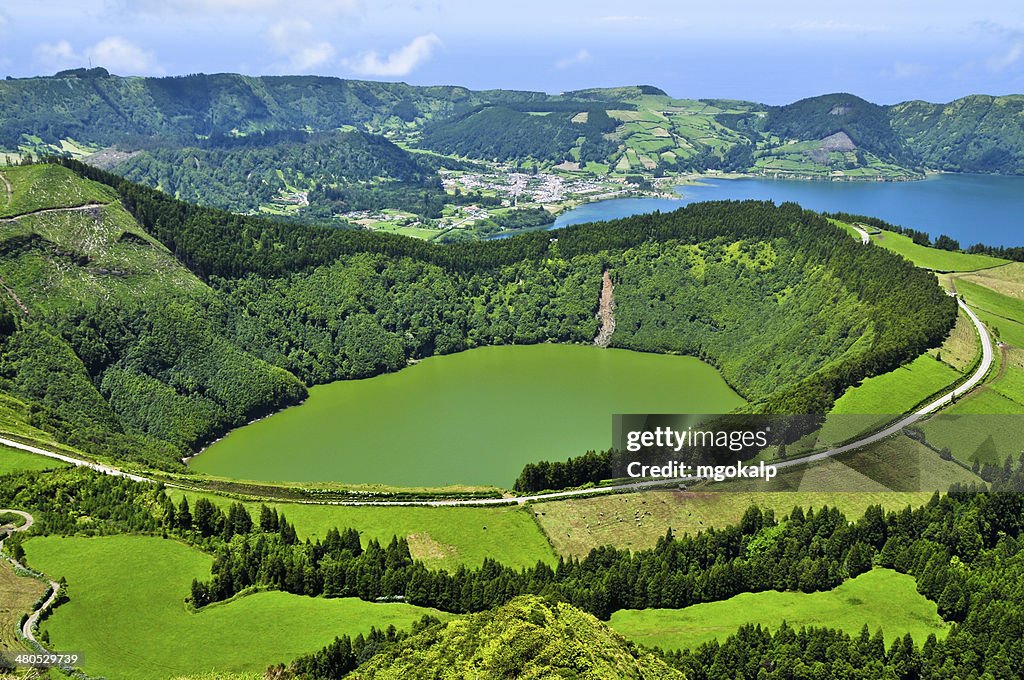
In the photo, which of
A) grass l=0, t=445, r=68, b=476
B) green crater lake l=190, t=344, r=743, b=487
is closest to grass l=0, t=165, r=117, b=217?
green crater lake l=190, t=344, r=743, b=487

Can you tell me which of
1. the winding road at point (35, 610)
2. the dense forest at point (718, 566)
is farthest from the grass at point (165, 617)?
the dense forest at point (718, 566)

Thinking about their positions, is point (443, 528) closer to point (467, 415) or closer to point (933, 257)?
point (467, 415)

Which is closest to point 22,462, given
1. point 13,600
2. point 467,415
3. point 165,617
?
point 13,600

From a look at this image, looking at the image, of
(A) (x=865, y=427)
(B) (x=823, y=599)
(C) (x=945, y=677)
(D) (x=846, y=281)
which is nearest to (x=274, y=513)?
(B) (x=823, y=599)

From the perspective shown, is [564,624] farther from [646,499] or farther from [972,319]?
[972,319]

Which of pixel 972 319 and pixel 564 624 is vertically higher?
pixel 972 319

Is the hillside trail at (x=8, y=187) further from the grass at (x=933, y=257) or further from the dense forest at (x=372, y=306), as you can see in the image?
the grass at (x=933, y=257)

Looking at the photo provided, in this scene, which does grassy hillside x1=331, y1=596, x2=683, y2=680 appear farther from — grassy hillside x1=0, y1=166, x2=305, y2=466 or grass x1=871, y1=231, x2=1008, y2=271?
grass x1=871, y1=231, x2=1008, y2=271
